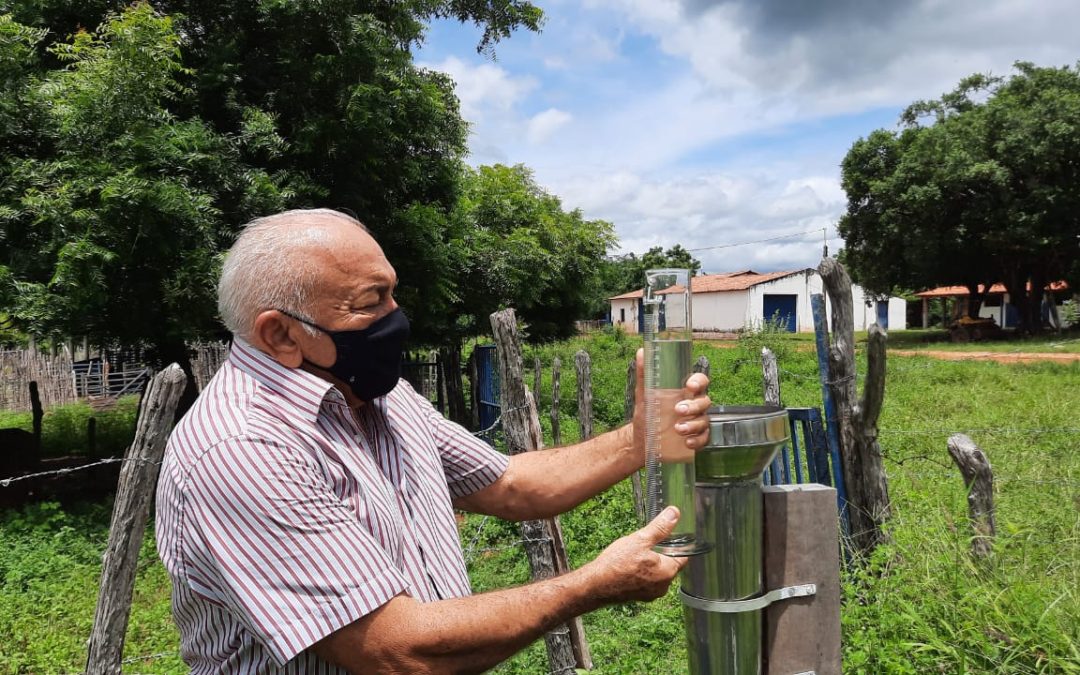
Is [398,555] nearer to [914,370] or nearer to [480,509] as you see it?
[480,509]

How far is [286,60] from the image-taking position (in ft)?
25.8

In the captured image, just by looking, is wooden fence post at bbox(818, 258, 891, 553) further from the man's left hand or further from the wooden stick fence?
the wooden stick fence

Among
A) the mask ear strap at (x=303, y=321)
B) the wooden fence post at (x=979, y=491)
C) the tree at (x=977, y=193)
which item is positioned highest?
the tree at (x=977, y=193)

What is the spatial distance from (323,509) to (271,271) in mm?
581

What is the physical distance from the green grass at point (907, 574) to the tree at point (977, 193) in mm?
14843

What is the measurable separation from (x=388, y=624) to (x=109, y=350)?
9.32 metres

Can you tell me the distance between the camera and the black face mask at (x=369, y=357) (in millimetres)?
1734

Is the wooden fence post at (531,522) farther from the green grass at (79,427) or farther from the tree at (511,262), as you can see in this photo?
the green grass at (79,427)

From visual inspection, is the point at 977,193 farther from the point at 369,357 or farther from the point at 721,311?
the point at 369,357

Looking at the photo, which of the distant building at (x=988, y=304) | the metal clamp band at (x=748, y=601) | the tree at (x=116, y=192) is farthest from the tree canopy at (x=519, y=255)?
the distant building at (x=988, y=304)

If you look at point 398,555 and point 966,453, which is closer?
point 398,555

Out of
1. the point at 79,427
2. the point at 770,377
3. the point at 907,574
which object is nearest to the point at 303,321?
the point at 907,574

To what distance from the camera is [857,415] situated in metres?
4.08

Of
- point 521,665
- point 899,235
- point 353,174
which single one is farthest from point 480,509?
point 899,235
